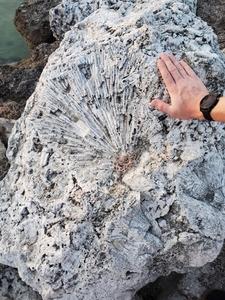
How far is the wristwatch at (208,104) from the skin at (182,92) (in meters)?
0.02

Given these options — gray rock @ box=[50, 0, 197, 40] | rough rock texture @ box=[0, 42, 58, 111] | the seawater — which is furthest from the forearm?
the seawater

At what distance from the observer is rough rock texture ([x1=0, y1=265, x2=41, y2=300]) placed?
9.97ft

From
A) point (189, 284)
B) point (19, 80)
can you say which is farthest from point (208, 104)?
point (19, 80)

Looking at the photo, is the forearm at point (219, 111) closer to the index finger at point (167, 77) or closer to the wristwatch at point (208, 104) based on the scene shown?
the wristwatch at point (208, 104)

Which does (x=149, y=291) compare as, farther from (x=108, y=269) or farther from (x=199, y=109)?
(x=199, y=109)

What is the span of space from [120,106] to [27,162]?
538 millimetres

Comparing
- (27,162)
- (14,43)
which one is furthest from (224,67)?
(14,43)

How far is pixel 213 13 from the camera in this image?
4465 millimetres

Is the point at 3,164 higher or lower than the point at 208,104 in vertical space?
lower

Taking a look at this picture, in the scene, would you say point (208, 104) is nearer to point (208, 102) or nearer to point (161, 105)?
point (208, 102)

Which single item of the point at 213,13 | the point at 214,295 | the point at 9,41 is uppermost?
the point at 9,41

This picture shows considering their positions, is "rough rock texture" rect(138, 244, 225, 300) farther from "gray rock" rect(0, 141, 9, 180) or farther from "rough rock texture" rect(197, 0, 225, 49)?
"rough rock texture" rect(197, 0, 225, 49)

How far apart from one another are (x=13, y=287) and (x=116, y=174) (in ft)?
2.90

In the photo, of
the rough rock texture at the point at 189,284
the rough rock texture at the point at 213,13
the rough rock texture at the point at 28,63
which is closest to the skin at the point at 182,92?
the rough rock texture at the point at 189,284
